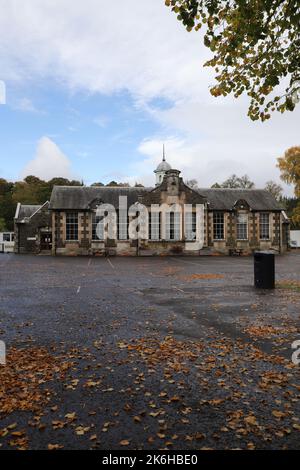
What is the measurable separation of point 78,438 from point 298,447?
2310 mm

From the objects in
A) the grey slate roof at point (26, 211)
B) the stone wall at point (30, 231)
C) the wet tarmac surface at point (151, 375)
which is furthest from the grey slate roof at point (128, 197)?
the wet tarmac surface at point (151, 375)

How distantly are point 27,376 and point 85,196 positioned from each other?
111ft

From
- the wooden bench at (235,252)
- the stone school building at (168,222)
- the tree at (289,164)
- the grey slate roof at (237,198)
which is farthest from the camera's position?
the tree at (289,164)

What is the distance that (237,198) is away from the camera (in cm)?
4131

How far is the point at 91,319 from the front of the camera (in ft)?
30.6

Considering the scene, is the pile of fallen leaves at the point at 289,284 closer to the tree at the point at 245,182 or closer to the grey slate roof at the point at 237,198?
the grey slate roof at the point at 237,198

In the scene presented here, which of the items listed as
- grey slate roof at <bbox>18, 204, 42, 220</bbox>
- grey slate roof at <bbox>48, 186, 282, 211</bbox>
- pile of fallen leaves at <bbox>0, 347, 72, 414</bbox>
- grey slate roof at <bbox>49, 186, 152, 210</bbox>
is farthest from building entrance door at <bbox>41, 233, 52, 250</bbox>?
pile of fallen leaves at <bbox>0, 347, 72, 414</bbox>

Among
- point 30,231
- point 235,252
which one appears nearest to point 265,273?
point 235,252

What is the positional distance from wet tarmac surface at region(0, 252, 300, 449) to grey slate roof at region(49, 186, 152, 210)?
26356mm

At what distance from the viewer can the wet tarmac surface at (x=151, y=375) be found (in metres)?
4.08

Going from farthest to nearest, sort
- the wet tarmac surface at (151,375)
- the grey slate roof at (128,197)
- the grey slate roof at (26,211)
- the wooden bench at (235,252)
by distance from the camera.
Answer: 1. the grey slate roof at (26,211)
2. the wooden bench at (235,252)
3. the grey slate roof at (128,197)
4. the wet tarmac surface at (151,375)

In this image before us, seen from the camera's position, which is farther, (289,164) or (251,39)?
(289,164)

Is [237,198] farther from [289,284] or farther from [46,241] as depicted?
[289,284]

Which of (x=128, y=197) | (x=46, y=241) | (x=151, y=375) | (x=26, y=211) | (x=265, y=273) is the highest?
(x=128, y=197)
